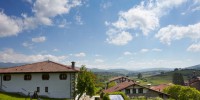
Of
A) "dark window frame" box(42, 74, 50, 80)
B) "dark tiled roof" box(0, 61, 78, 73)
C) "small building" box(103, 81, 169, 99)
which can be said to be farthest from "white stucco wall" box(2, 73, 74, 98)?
"small building" box(103, 81, 169, 99)

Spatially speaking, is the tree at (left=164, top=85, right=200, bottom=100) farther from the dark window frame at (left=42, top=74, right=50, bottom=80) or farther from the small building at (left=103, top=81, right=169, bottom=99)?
the dark window frame at (left=42, top=74, right=50, bottom=80)

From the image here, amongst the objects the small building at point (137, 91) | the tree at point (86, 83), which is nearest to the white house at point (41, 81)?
the tree at point (86, 83)

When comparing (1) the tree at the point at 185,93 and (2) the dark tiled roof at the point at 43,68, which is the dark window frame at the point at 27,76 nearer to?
(2) the dark tiled roof at the point at 43,68

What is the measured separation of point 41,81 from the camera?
4922 cm

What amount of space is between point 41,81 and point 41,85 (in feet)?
2.53

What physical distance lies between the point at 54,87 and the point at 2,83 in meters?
9.99

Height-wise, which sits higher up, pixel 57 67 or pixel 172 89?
pixel 57 67

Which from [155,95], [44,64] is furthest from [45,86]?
[155,95]

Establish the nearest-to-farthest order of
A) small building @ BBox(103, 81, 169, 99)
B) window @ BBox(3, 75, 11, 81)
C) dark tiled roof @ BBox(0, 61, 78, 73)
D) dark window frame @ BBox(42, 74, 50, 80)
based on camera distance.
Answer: dark tiled roof @ BBox(0, 61, 78, 73) < dark window frame @ BBox(42, 74, 50, 80) < window @ BBox(3, 75, 11, 81) < small building @ BBox(103, 81, 169, 99)

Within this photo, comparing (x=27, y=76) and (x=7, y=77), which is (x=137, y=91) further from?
(x=7, y=77)

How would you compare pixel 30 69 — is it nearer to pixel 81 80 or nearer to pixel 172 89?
pixel 81 80

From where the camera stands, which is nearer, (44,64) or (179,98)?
(44,64)

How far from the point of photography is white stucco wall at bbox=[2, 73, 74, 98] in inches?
1932

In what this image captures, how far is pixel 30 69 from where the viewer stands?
5012cm
